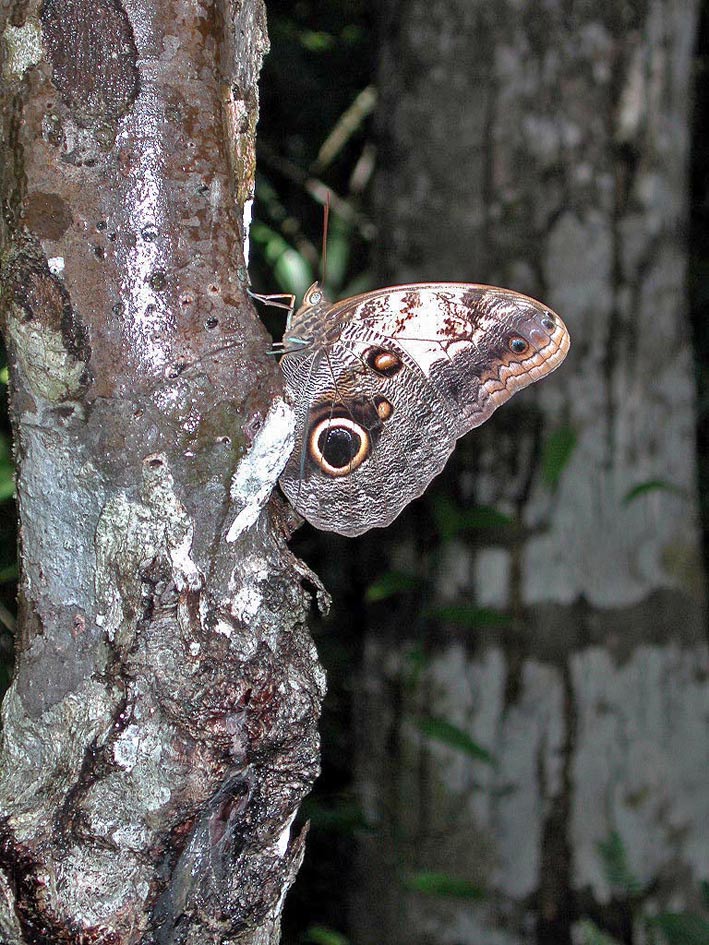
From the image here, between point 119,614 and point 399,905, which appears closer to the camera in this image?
point 119,614

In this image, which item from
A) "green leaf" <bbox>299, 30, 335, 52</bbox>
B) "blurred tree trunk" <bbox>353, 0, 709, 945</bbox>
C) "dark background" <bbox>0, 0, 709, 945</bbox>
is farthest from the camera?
"green leaf" <bbox>299, 30, 335, 52</bbox>

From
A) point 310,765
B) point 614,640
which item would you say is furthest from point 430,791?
point 310,765

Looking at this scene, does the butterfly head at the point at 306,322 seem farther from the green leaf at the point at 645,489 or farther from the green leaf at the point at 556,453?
the green leaf at the point at 645,489

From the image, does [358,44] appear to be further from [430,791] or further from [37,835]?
[37,835]

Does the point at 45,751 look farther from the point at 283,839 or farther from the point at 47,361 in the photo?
the point at 47,361

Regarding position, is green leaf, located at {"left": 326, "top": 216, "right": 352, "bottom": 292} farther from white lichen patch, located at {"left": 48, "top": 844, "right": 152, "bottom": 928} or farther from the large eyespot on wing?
white lichen patch, located at {"left": 48, "top": 844, "right": 152, "bottom": 928}

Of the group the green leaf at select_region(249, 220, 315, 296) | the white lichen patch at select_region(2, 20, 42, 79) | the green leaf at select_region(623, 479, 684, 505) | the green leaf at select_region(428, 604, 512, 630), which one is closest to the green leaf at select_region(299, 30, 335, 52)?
the green leaf at select_region(249, 220, 315, 296)
